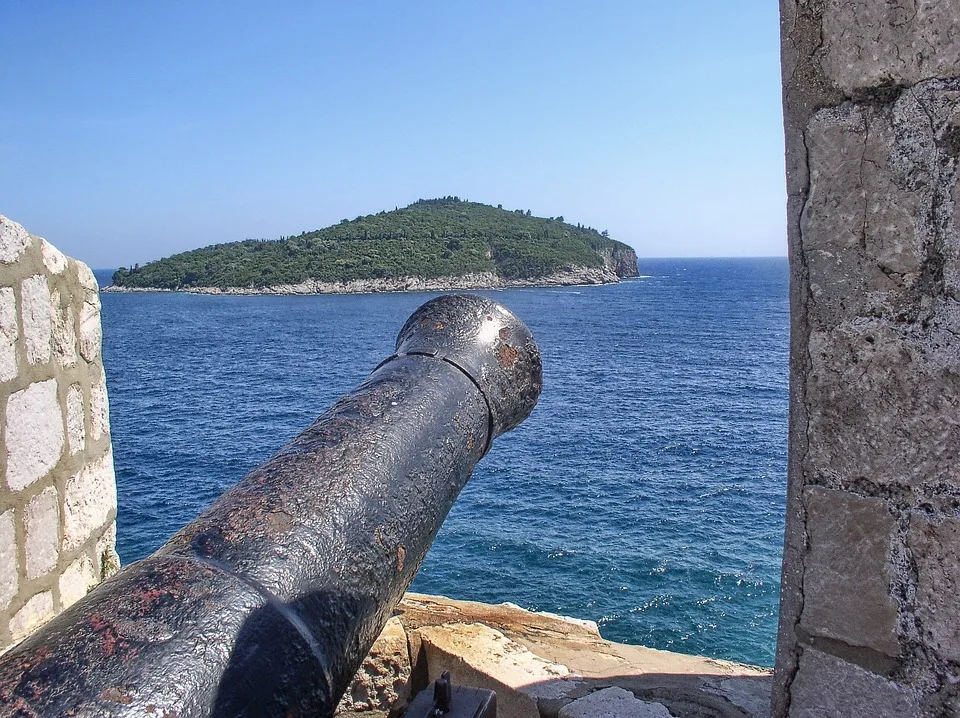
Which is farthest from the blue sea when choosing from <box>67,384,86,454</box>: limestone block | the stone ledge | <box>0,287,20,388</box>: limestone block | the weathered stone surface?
<box>0,287,20,388</box>: limestone block

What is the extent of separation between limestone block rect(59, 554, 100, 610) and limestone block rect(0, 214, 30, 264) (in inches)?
41.2

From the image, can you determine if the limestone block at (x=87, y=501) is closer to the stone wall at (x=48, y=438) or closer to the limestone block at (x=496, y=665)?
the stone wall at (x=48, y=438)

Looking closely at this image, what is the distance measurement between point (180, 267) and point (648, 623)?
12371 cm

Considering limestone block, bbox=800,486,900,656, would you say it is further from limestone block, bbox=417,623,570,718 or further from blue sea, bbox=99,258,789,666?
blue sea, bbox=99,258,789,666

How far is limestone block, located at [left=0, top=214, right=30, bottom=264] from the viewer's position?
2.42 meters

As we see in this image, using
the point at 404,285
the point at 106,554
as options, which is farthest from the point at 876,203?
the point at 404,285

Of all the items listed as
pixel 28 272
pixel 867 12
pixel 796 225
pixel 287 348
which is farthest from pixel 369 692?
pixel 287 348

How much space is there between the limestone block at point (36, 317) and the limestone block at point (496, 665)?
174 centimetres

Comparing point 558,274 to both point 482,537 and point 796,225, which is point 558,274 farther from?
point 796,225

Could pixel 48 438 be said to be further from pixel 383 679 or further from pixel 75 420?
pixel 383 679

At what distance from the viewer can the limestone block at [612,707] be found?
2.70 meters

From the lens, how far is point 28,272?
2.53m

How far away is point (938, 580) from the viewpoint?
1.49m

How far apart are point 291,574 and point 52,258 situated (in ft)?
5.38
